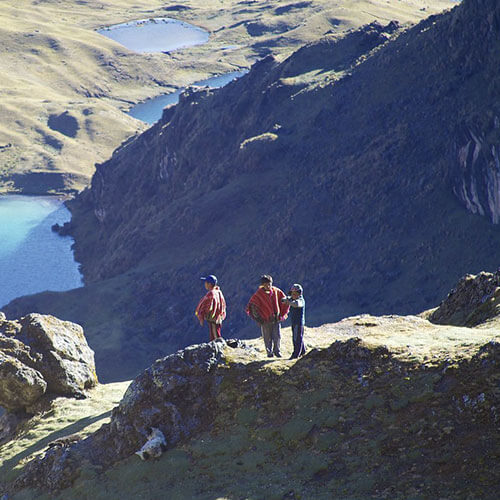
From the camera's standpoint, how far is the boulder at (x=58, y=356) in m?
36.2

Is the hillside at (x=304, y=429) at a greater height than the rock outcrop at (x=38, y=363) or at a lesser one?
greater

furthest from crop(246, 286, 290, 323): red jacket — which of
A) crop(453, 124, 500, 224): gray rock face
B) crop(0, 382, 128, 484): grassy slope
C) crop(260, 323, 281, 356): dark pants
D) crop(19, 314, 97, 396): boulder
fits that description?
crop(453, 124, 500, 224): gray rock face

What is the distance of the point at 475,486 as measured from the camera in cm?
1839

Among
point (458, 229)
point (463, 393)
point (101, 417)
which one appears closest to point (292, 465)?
point (463, 393)

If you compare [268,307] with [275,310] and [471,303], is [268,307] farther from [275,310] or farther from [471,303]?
[471,303]

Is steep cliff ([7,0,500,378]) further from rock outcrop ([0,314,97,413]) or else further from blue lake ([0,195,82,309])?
rock outcrop ([0,314,97,413])

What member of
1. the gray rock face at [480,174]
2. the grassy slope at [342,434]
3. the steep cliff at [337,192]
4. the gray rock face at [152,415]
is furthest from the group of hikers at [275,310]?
the gray rock face at [480,174]

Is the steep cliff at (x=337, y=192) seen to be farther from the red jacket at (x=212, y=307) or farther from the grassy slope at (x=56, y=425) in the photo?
the red jacket at (x=212, y=307)

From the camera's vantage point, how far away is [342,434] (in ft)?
74.5

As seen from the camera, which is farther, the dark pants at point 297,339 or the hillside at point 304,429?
Result: the dark pants at point 297,339

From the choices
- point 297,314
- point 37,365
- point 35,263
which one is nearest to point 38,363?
point 37,365

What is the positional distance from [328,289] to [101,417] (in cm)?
7183

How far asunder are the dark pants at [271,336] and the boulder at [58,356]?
12246 millimetres

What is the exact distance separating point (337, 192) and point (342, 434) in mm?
91318
